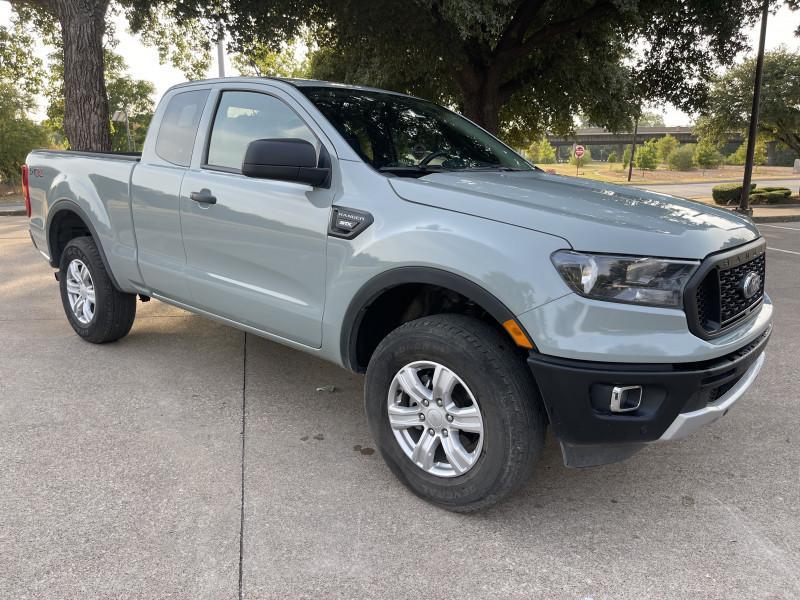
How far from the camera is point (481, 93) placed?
40.7 feet

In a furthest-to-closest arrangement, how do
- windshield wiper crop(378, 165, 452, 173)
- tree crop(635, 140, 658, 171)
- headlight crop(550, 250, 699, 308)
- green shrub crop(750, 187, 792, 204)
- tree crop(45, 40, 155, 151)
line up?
1. tree crop(635, 140, 658, 171)
2. tree crop(45, 40, 155, 151)
3. green shrub crop(750, 187, 792, 204)
4. windshield wiper crop(378, 165, 452, 173)
5. headlight crop(550, 250, 699, 308)

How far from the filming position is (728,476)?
3.13 metres

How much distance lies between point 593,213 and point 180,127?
8.94ft

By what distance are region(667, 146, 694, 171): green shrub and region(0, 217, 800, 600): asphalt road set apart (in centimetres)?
7542

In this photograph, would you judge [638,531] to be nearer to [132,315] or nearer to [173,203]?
[173,203]

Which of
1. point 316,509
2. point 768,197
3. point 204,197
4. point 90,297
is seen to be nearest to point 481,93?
point 90,297

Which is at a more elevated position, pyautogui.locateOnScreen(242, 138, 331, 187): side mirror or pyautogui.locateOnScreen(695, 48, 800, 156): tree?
pyautogui.locateOnScreen(695, 48, 800, 156): tree

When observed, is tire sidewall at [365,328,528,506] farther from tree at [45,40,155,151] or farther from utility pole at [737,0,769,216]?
tree at [45,40,155,151]

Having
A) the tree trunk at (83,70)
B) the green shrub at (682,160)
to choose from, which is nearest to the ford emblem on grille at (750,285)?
the tree trunk at (83,70)

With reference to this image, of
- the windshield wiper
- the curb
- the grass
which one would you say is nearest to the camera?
the windshield wiper

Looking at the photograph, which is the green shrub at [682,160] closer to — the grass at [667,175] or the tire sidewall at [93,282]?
the grass at [667,175]

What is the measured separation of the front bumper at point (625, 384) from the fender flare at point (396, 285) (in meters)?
0.25

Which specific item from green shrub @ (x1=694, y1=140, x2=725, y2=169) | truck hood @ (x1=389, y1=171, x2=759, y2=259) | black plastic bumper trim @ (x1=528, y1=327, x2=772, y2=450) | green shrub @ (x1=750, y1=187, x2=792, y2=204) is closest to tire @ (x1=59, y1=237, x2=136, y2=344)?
truck hood @ (x1=389, y1=171, x2=759, y2=259)

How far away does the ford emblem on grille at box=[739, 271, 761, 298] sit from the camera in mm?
2666
